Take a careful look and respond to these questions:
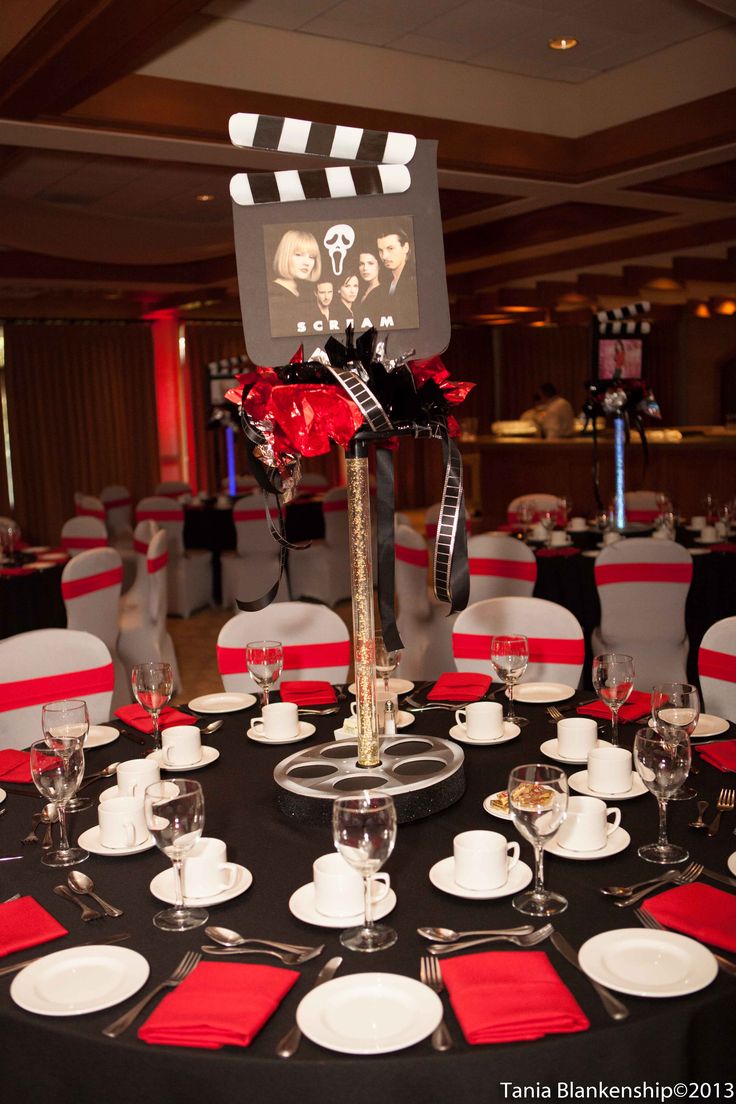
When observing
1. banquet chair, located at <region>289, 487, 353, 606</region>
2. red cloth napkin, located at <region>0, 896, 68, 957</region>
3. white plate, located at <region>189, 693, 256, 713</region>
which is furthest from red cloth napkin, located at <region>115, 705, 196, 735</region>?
banquet chair, located at <region>289, 487, 353, 606</region>

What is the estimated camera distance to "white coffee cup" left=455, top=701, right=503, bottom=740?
238cm

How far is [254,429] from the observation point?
2012 millimetres

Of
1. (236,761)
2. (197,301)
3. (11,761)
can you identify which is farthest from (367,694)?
(197,301)

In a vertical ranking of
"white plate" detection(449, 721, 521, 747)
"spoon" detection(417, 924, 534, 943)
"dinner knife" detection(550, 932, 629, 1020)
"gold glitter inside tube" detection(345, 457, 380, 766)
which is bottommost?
"dinner knife" detection(550, 932, 629, 1020)

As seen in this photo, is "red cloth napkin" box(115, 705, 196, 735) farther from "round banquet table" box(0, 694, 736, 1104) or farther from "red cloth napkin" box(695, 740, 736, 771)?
"red cloth napkin" box(695, 740, 736, 771)

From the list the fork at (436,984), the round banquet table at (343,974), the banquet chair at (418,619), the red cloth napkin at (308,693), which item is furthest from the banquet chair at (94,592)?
the fork at (436,984)

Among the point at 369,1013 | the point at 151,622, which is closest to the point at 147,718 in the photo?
the point at 369,1013

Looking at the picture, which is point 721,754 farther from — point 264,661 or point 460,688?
point 264,661

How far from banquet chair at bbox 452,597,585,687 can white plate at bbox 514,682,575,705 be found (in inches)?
13.3

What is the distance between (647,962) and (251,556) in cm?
672

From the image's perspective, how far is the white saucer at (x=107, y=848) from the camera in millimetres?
1845

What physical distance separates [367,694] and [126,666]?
3.66 m

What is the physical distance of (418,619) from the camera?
17.0 ft

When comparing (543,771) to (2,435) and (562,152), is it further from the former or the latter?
(2,435)
